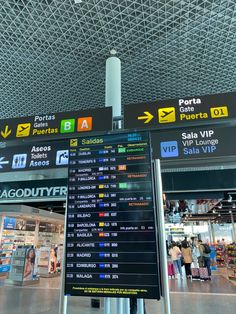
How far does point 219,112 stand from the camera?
9.35 ft

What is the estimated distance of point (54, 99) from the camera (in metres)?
5.95

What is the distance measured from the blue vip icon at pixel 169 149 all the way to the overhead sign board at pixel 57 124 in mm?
614

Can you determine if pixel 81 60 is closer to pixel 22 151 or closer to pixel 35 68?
pixel 35 68

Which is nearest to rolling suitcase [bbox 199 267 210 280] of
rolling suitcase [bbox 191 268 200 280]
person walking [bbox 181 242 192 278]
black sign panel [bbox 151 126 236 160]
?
rolling suitcase [bbox 191 268 200 280]

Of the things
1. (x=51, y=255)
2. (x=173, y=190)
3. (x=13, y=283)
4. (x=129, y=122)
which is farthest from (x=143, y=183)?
(x=51, y=255)

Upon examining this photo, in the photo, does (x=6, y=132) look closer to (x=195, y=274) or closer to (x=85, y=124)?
(x=85, y=124)

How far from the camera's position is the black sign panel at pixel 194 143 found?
2679 millimetres

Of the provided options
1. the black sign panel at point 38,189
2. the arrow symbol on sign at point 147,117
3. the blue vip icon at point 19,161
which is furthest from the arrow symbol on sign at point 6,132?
the black sign panel at point 38,189

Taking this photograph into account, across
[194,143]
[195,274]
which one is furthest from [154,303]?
[194,143]

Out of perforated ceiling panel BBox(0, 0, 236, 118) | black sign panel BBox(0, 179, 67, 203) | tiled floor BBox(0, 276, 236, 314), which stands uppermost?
perforated ceiling panel BBox(0, 0, 236, 118)

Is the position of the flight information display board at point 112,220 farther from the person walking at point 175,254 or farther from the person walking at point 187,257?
the person walking at point 187,257

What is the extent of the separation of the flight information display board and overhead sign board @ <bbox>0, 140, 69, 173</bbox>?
462 mm

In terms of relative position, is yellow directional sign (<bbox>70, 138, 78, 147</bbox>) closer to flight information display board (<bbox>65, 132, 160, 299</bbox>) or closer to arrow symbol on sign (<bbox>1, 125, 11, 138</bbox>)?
flight information display board (<bbox>65, 132, 160, 299</bbox>)

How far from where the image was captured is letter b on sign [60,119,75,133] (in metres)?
3.12
